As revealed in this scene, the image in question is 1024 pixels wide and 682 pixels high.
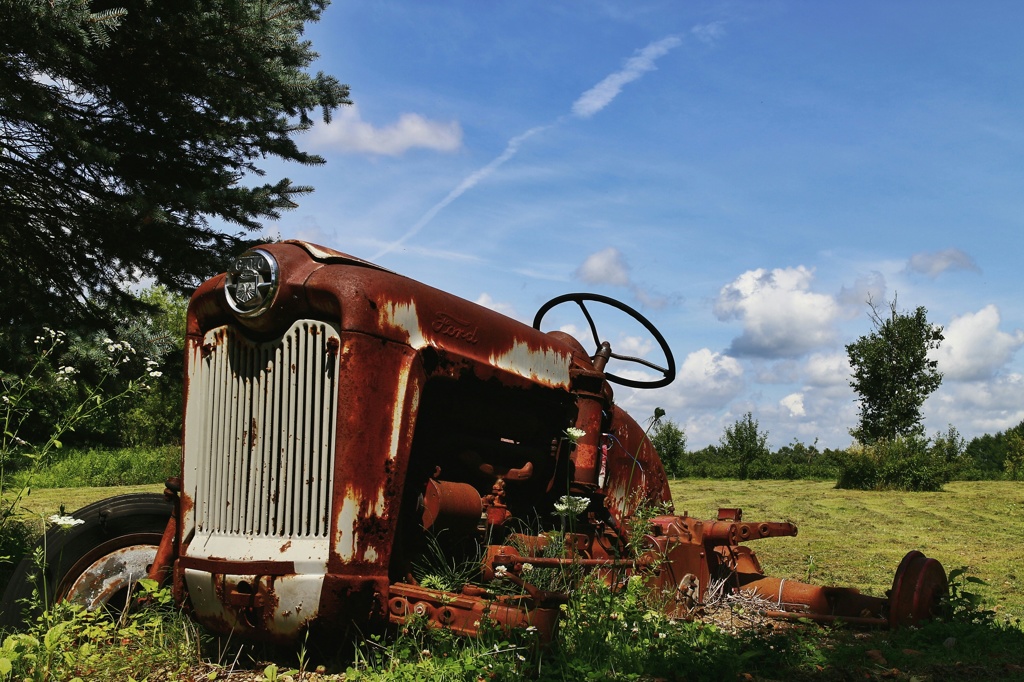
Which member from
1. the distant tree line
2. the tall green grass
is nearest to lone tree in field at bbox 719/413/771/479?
the distant tree line

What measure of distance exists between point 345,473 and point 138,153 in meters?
4.57

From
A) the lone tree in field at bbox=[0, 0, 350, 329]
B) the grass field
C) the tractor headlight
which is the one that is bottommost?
the grass field

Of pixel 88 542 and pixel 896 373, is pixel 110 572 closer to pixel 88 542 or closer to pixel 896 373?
pixel 88 542

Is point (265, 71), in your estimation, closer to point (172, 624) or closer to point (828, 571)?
point (172, 624)

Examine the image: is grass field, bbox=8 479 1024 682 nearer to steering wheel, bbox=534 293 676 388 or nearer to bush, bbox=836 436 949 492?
steering wheel, bbox=534 293 676 388

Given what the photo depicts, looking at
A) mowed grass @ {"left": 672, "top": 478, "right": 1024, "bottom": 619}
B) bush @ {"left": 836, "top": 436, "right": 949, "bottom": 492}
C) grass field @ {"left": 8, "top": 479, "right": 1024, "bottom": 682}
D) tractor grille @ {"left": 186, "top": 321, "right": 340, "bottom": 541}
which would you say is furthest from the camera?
bush @ {"left": 836, "top": 436, "right": 949, "bottom": 492}

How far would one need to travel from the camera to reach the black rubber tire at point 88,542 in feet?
11.8

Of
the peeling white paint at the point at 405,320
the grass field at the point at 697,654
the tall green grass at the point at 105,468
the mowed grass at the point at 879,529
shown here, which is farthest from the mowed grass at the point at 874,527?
the tall green grass at the point at 105,468

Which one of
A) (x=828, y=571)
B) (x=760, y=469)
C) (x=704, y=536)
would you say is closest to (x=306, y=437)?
(x=704, y=536)

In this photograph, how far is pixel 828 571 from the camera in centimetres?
761

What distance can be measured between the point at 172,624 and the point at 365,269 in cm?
164

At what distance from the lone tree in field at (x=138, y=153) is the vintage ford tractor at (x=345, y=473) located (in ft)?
9.53

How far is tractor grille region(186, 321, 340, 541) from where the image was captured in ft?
10.4

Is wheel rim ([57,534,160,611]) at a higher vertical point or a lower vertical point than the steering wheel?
lower
